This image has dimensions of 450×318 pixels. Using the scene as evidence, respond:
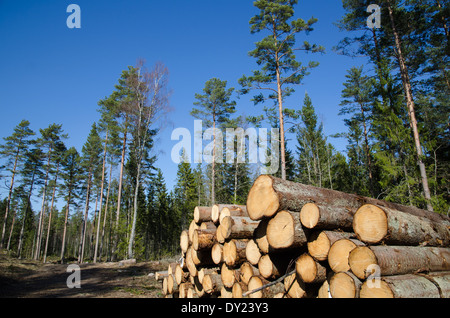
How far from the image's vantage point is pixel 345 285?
2.89 m

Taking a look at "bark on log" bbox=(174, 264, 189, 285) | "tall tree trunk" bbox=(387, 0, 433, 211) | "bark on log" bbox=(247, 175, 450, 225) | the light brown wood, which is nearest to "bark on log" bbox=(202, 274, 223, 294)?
"bark on log" bbox=(174, 264, 189, 285)

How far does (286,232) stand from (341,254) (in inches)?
28.9

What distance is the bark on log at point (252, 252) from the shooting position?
4.18 m

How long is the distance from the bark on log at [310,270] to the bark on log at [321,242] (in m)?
0.09

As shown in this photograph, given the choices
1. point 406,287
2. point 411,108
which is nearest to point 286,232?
point 406,287

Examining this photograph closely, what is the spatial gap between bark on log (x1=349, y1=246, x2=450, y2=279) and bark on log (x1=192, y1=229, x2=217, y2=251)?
2.97 metres

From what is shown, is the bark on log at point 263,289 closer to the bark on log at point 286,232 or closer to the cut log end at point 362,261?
the bark on log at point 286,232

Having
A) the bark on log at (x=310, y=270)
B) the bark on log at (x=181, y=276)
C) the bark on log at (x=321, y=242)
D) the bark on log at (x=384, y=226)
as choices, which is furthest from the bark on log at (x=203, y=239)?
the bark on log at (x=384, y=226)

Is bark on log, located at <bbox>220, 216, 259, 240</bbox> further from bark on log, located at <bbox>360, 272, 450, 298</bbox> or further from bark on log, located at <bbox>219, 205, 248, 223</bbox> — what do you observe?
bark on log, located at <bbox>360, 272, 450, 298</bbox>
